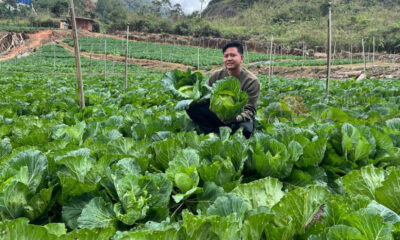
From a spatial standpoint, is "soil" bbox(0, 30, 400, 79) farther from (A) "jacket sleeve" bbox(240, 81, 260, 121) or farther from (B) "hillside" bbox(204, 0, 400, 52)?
(A) "jacket sleeve" bbox(240, 81, 260, 121)

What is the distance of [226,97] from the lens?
256 cm

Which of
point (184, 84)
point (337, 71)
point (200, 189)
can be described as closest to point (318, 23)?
point (337, 71)

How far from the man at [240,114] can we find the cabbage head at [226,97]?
9.0 inches

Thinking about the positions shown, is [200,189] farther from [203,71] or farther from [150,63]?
[150,63]

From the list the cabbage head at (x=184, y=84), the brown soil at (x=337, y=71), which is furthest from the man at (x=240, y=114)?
the brown soil at (x=337, y=71)

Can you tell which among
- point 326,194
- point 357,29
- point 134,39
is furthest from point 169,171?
point 357,29

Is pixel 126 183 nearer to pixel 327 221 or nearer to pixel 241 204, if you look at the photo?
pixel 241 204

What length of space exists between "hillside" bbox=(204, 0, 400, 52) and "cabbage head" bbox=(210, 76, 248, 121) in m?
45.7

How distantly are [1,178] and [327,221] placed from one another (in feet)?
5.51

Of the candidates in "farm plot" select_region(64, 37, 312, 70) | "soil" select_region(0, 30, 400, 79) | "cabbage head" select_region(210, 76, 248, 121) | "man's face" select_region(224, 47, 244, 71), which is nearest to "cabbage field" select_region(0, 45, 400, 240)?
"cabbage head" select_region(210, 76, 248, 121)

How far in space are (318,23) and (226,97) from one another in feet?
235

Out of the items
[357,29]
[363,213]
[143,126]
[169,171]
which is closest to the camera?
[363,213]

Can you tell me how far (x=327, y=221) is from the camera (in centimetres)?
120

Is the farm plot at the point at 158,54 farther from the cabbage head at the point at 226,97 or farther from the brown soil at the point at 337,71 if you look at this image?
the cabbage head at the point at 226,97
